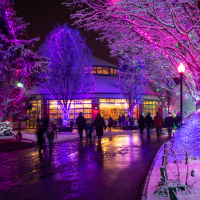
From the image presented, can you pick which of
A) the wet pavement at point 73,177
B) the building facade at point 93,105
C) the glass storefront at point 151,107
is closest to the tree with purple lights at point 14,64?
the wet pavement at point 73,177

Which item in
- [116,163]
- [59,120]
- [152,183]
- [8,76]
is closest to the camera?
[152,183]

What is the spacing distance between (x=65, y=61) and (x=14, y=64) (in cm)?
1108

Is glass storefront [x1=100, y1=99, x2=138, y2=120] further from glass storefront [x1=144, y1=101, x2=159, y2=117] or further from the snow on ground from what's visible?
the snow on ground

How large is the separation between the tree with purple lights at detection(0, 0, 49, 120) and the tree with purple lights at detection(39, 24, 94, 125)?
31.6ft

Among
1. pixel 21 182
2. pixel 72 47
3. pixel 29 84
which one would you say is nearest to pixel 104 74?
pixel 72 47

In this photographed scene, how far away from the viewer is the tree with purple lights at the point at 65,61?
25.4m

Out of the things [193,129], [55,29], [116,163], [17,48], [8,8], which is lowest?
[116,163]

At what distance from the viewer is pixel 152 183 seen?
5395 millimetres

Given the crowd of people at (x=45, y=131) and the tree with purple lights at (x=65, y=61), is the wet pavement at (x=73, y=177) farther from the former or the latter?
the tree with purple lights at (x=65, y=61)

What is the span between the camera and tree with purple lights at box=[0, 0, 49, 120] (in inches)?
539

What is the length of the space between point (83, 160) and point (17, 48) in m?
7.87

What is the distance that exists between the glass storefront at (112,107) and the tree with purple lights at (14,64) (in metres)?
21.0

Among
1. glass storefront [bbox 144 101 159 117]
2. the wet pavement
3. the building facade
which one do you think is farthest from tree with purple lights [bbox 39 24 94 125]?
glass storefront [bbox 144 101 159 117]

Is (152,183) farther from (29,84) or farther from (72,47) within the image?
(72,47)
